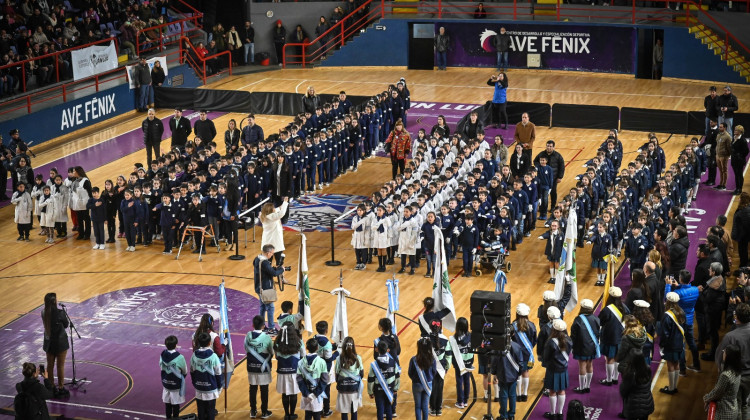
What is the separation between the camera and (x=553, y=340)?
16.7 metres

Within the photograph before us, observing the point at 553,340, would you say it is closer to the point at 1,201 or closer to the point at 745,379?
the point at 745,379

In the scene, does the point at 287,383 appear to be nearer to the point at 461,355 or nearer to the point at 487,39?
the point at 461,355

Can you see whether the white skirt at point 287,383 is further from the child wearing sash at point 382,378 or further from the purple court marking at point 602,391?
the purple court marking at point 602,391

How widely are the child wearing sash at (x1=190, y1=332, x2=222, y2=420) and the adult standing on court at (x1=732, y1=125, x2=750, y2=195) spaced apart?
17.0m

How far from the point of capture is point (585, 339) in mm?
17609

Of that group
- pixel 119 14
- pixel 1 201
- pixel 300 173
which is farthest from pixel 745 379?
pixel 119 14

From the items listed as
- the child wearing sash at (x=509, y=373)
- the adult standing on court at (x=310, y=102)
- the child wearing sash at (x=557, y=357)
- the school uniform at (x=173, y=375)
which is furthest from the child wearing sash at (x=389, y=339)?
the adult standing on court at (x=310, y=102)

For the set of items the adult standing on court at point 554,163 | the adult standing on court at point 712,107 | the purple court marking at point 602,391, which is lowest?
the purple court marking at point 602,391

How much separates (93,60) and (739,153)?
2255cm

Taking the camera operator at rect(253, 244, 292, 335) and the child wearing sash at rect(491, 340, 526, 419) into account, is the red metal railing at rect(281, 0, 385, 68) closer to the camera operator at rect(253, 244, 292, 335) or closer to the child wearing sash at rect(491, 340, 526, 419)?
the camera operator at rect(253, 244, 292, 335)

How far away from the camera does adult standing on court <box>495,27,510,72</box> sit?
147 feet

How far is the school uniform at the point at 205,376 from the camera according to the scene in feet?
53.9

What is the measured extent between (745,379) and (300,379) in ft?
21.4

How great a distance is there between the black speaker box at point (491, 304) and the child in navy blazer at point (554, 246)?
7921 millimetres
